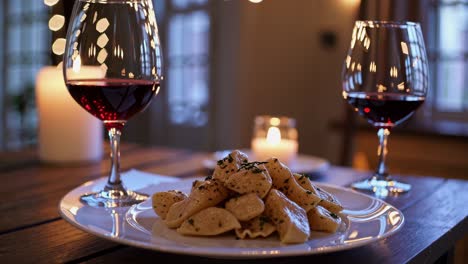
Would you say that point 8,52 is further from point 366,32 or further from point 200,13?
point 366,32

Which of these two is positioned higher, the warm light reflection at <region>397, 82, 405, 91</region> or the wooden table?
the warm light reflection at <region>397, 82, 405, 91</region>

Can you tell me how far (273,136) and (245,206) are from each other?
36.9 inches

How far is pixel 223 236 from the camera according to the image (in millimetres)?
661

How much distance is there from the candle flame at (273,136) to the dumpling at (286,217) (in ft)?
2.78

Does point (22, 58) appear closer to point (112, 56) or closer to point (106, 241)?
point (112, 56)

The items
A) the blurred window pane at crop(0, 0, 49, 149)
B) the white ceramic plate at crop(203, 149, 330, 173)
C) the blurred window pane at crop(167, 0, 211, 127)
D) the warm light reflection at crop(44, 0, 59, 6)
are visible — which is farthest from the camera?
the blurred window pane at crop(0, 0, 49, 149)

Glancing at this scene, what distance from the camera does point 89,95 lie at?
0.89 metres

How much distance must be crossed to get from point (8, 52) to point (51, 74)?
5391 millimetres

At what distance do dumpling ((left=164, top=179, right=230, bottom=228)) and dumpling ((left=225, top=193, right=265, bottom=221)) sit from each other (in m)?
0.02

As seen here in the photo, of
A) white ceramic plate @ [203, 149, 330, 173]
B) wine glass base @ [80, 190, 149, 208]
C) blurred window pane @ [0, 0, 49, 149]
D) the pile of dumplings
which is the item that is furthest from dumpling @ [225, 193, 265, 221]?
blurred window pane @ [0, 0, 49, 149]

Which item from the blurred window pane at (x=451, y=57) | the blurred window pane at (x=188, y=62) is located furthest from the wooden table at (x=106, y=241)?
the blurred window pane at (x=188, y=62)

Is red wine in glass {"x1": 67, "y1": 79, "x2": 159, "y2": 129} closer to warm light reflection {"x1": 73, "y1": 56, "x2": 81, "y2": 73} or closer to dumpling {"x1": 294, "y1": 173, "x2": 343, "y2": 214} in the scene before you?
warm light reflection {"x1": 73, "y1": 56, "x2": 81, "y2": 73}

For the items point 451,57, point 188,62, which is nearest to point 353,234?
point 451,57

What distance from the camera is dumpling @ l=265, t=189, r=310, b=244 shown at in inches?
24.7
